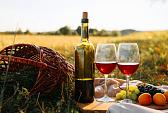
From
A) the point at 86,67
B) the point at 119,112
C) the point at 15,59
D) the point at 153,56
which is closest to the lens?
the point at 119,112

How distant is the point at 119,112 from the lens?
257 cm

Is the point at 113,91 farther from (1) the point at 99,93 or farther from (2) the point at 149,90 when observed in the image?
(2) the point at 149,90

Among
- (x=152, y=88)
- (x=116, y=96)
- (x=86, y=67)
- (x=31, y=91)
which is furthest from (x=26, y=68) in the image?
(x=152, y=88)

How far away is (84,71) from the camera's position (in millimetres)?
3336

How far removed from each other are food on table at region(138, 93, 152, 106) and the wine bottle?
35 cm

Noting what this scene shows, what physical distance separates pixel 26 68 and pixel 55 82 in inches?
11.3

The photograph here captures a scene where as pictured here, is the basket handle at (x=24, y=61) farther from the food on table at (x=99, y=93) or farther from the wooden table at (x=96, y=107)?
the food on table at (x=99, y=93)

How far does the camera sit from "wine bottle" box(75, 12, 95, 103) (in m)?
3.32

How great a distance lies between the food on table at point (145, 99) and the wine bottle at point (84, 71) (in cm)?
35

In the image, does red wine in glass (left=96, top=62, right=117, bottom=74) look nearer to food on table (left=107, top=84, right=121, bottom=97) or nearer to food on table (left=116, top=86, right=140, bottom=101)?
food on table (left=116, top=86, right=140, bottom=101)

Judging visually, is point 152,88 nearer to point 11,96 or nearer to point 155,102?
point 155,102

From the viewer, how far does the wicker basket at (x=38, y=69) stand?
10.6 ft

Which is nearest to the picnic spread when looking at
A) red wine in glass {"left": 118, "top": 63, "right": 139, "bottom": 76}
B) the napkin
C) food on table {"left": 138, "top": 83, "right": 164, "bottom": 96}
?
food on table {"left": 138, "top": 83, "right": 164, "bottom": 96}

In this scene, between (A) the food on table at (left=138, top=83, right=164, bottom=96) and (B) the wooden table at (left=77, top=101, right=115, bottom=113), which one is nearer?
(B) the wooden table at (left=77, top=101, right=115, bottom=113)
